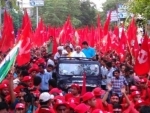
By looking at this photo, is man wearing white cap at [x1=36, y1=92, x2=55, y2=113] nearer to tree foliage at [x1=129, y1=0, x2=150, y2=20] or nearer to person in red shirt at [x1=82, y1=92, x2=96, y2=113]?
person in red shirt at [x1=82, y1=92, x2=96, y2=113]

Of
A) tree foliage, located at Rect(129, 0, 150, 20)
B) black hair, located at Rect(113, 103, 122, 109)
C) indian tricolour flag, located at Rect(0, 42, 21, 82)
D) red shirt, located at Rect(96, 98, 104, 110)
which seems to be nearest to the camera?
indian tricolour flag, located at Rect(0, 42, 21, 82)

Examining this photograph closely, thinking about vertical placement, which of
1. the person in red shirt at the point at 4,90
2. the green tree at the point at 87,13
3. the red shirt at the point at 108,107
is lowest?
the green tree at the point at 87,13

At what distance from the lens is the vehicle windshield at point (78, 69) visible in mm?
15727

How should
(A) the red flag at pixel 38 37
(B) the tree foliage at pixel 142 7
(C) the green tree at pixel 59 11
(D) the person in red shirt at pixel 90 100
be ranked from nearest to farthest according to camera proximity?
(D) the person in red shirt at pixel 90 100 → (B) the tree foliage at pixel 142 7 → (A) the red flag at pixel 38 37 → (C) the green tree at pixel 59 11

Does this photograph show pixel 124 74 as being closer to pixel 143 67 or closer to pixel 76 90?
pixel 143 67

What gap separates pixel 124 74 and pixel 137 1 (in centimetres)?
1206

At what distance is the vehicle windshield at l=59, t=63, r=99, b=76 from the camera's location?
15727mm

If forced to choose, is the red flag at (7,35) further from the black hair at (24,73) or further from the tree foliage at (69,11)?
the tree foliage at (69,11)

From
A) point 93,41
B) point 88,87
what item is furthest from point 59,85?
point 93,41

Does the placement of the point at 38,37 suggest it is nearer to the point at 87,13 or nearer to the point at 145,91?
the point at 145,91

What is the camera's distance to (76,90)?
11.4m

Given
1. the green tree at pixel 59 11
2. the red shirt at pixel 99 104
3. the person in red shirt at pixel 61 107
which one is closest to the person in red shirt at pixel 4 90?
the red shirt at pixel 99 104

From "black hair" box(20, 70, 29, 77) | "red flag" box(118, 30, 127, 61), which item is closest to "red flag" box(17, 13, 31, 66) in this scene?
"black hair" box(20, 70, 29, 77)

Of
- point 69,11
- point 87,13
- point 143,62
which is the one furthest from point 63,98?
point 69,11
